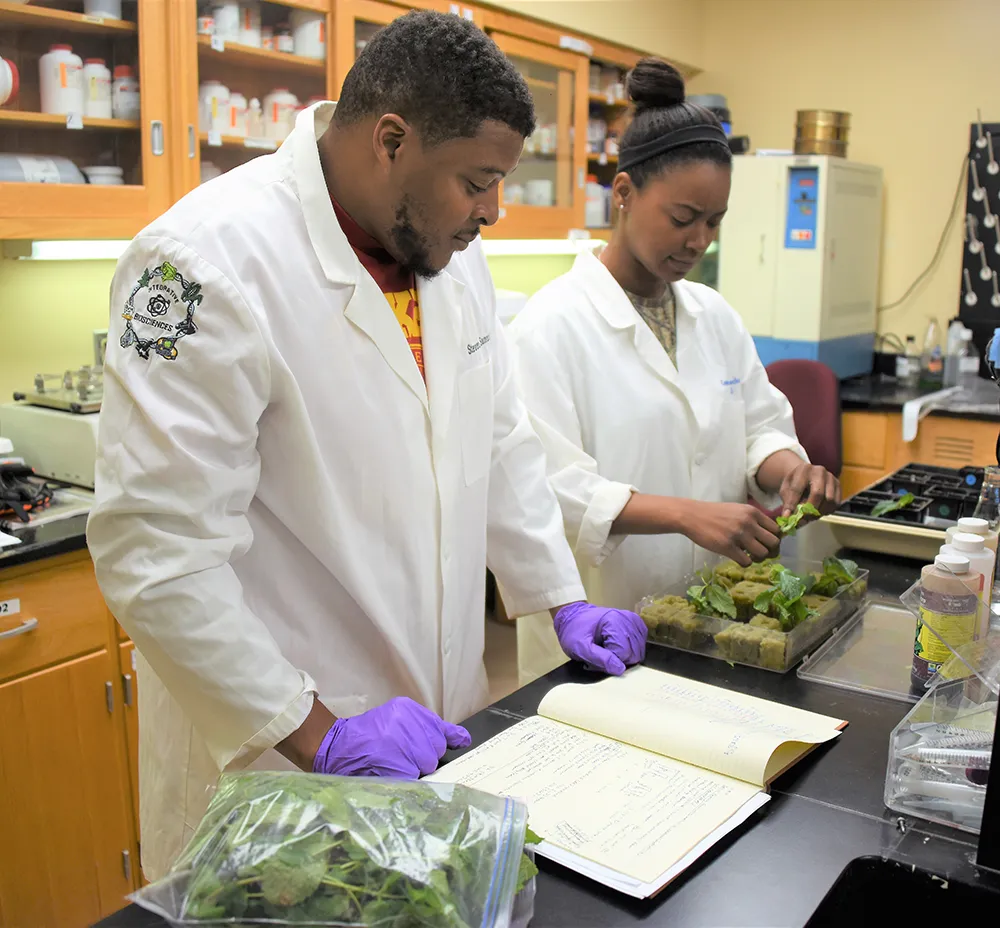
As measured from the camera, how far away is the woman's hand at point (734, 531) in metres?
1.63

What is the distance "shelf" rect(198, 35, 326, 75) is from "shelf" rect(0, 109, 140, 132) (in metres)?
0.26

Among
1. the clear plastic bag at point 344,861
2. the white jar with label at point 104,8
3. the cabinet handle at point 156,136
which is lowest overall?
the clear plastic bag at point 344,861

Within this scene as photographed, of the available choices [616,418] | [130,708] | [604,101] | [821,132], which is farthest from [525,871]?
[821,132]

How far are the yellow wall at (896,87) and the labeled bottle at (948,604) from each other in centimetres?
338

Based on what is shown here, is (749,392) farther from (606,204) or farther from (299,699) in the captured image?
(606,204)

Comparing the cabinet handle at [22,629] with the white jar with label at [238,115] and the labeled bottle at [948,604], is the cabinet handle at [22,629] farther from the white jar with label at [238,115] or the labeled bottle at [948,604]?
the labeled bottle at [948,604]

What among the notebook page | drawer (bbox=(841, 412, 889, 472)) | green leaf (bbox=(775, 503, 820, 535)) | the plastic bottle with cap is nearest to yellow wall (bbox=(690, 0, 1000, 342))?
drawer (bbox=(841, 412, 889, 472))

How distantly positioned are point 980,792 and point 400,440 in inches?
30.1

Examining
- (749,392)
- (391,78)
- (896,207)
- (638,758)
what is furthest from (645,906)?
(896,207)

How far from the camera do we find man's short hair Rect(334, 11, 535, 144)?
1158mm

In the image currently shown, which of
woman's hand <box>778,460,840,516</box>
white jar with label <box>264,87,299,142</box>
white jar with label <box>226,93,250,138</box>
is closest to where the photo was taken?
woman's hand <box>778,460,840,516</box>

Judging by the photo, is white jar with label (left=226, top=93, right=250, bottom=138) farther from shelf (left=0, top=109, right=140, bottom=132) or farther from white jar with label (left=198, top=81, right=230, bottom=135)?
shelf (left=0, top=109, right=140, bottom=132)

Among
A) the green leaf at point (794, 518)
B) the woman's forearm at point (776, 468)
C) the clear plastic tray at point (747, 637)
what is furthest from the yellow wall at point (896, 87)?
the clear plastic tray at point (747, 637)

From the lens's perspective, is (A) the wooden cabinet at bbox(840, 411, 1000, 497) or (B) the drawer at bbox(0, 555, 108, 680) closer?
(B) the drawer at bbox(0, 555, 108, 680)
